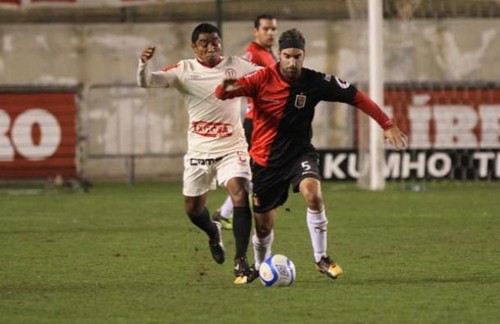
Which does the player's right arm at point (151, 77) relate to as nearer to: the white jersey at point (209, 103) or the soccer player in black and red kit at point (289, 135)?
the white jersey at point (209, 103)

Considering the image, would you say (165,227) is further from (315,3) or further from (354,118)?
(315,3)

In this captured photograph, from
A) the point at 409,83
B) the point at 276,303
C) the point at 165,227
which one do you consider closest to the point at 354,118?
the point at 409,83

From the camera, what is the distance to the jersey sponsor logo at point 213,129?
12148mm

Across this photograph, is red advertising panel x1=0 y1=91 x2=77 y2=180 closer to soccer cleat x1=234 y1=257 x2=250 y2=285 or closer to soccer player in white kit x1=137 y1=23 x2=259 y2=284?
soccer player in white kit x1=137 y1=23 x2=259 y2=284

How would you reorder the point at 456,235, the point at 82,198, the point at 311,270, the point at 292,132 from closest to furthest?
the point at 292,132 → the point at 311,270 → the point at 456,235 → the point at 82,198

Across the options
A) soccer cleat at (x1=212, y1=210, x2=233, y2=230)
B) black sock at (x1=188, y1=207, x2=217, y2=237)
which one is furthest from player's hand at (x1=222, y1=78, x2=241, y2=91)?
soccer cleat at (x1=212, y1=210, x2=233, y2=230)

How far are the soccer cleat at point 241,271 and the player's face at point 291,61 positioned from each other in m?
1.43

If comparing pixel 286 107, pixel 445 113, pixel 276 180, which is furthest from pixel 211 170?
pixel 445 113

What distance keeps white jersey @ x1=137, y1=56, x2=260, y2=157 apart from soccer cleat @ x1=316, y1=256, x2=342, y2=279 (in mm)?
1380

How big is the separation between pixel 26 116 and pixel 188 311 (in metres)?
14.1

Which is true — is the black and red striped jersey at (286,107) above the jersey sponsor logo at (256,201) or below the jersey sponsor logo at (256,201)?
above

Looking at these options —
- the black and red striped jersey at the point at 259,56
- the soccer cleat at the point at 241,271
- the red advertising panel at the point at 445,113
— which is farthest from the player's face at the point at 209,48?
the red advertising panel at the point at 445,113

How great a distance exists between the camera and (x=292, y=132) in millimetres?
11242

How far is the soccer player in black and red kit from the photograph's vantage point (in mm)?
11078
